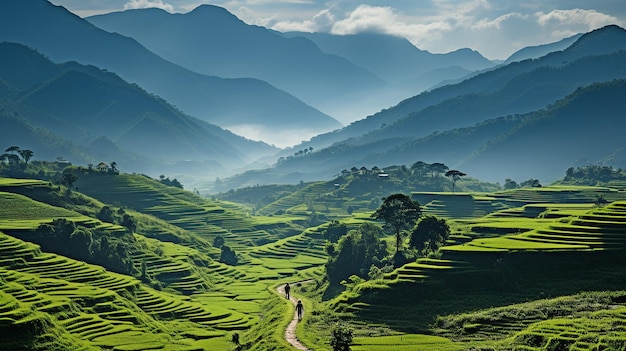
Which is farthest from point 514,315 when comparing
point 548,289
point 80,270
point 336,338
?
point 80,270

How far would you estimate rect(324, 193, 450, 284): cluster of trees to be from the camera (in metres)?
77.4

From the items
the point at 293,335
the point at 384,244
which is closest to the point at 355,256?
the point at 384,244

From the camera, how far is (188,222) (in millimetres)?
155125

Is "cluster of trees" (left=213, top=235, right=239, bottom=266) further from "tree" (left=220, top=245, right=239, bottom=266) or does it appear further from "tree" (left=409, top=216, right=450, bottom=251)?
"tree" (left=409, top=216, right=450, bottom=251)

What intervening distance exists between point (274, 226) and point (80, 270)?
85.6m

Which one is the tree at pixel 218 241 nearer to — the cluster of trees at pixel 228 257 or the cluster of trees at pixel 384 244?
the cluster of trees at pixel 228 257

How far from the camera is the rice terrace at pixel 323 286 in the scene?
1962 inches

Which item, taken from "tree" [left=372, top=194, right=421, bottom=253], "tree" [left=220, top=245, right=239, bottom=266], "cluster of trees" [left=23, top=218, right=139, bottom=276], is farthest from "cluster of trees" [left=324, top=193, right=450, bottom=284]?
"tree" [left=220, top=245, right=239, bottom=266]

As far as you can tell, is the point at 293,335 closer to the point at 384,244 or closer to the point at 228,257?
the point at 384,244

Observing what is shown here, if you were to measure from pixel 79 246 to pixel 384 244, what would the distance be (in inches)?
1650

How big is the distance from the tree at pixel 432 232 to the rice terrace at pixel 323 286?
0.44m

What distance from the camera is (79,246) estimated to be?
10212 cm

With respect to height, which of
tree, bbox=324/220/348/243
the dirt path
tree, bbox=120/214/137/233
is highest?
tree, bbox=120/214/137/233

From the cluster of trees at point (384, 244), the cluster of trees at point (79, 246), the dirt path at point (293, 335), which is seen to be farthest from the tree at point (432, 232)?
the cluster of trees at point (79, 246)
